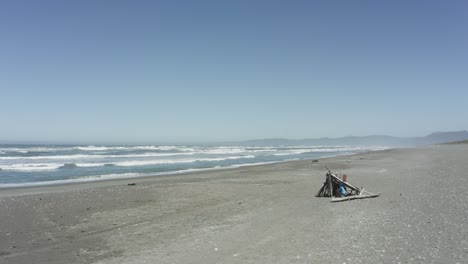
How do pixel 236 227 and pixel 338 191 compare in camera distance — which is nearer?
pixel 236 227

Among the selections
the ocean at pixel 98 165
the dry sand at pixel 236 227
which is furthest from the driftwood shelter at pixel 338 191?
the ocean at pixel 98 165

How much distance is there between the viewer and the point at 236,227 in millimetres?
9734

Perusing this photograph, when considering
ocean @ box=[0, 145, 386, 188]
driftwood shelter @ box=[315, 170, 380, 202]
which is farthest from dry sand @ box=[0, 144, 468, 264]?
ocean @ box=[0, 145, 386, 188]

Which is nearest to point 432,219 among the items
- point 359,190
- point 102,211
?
point 359,190

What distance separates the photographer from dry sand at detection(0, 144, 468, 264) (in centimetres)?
727

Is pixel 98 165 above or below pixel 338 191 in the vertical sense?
above

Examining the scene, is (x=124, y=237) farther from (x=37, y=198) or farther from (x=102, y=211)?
(x=37, y=198)

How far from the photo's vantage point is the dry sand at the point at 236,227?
23.9ft

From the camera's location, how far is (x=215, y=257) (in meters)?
7.27

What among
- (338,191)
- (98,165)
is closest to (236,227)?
(338,191)

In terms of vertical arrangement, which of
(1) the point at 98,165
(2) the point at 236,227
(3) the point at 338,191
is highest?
(1) the point at 98,165

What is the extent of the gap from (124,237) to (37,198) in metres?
7.92

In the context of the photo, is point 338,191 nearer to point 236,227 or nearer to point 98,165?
point 236,227

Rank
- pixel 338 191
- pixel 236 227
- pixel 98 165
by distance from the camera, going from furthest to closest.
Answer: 1. pixel 98 165
2. pixel 338 191
3. pixel 236 227
